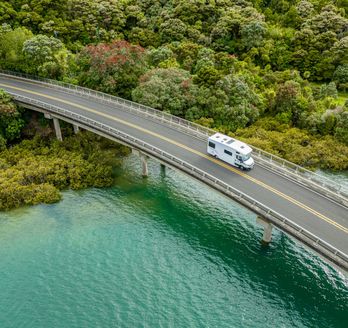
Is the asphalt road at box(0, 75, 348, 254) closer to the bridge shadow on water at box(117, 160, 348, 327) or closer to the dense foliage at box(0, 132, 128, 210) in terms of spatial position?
the bridge shadow on water at box(117, 160, 348, 327)

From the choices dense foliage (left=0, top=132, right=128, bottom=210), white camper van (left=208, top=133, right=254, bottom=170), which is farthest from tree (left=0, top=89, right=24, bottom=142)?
white camper van (left=208, top=133, right=254, bottom=170)

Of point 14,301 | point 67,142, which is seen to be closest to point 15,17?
point 67,142

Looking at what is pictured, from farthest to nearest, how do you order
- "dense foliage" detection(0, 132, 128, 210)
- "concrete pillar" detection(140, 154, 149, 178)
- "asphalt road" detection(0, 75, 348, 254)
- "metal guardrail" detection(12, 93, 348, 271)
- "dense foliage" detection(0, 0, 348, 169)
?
"dense foliage" detection(0, 0, 348, 169) → "concrete pillar" detection(140, 154, 149, 178) → "dense foliage" detection(0, 132, 128, 210) → "asphalt road" detection(0, 75, 348, 254) → "metal guardrail" detection(12, 93, 348, 271)

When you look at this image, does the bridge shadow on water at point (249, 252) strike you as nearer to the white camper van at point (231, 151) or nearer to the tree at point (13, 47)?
the white camper van at point (231, 151)

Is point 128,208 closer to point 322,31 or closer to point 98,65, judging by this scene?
point 98,65

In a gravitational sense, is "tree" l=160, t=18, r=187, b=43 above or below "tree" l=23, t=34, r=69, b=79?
above

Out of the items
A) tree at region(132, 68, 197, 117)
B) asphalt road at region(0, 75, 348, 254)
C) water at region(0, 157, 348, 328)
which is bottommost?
water at region(0, 157, 348, 328)
